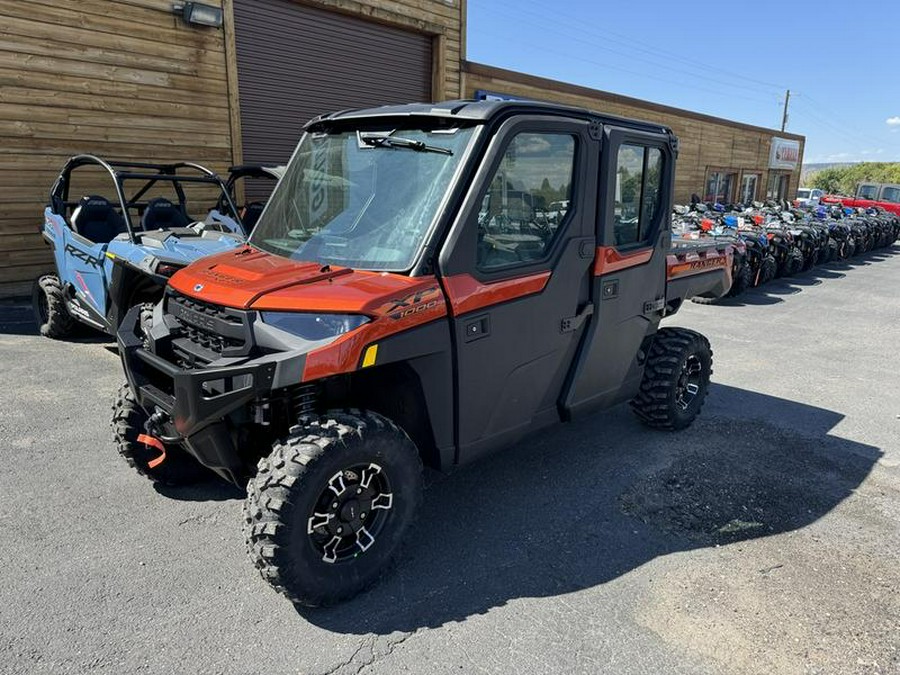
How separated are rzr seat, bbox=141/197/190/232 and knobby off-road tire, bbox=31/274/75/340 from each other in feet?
3.78

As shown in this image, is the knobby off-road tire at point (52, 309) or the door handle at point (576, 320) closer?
the door handle at point (576, 320)

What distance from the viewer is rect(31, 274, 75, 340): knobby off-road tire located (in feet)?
22.6

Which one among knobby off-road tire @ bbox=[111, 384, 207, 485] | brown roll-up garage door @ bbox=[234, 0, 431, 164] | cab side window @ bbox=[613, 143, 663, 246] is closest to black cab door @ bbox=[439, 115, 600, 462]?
cab side window @ bbox=[613, 143, 663, 246]

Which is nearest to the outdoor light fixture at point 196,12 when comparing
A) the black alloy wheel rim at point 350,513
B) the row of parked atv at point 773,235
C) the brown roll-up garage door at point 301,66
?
the brown roll-up garage door at point 301,66

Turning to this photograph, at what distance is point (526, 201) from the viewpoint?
3.27m


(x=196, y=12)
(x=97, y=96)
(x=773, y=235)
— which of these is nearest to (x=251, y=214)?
(x=97, y=96)

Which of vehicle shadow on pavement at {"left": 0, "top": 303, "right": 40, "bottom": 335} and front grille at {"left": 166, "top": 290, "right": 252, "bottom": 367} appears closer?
front grille at {"left": 166, "top": 290, "right": 252, "bottom": 367}

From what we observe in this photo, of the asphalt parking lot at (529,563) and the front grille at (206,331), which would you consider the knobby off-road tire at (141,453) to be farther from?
the front grille at (206,331)

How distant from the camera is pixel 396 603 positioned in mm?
2844

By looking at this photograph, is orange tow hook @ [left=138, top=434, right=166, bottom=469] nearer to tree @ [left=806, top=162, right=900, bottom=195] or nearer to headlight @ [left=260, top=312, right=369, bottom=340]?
headlight @ [left=260, top=312, right=369, bottom=340]

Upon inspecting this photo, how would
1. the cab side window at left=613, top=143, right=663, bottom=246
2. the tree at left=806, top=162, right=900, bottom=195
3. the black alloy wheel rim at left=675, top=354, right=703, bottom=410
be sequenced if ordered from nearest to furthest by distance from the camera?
the cab side window at left=613, top=143, right=663, bottom=246 < the black alloy wheel rim at left=675, top=354, right=703, bottom=410 < the tree at left=806, top=162, right=900, bottom=195

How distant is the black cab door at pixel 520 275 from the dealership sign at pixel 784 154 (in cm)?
2934

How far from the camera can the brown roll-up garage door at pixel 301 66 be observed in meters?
10.5

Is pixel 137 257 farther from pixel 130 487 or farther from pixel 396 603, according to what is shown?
pixel 396 603
